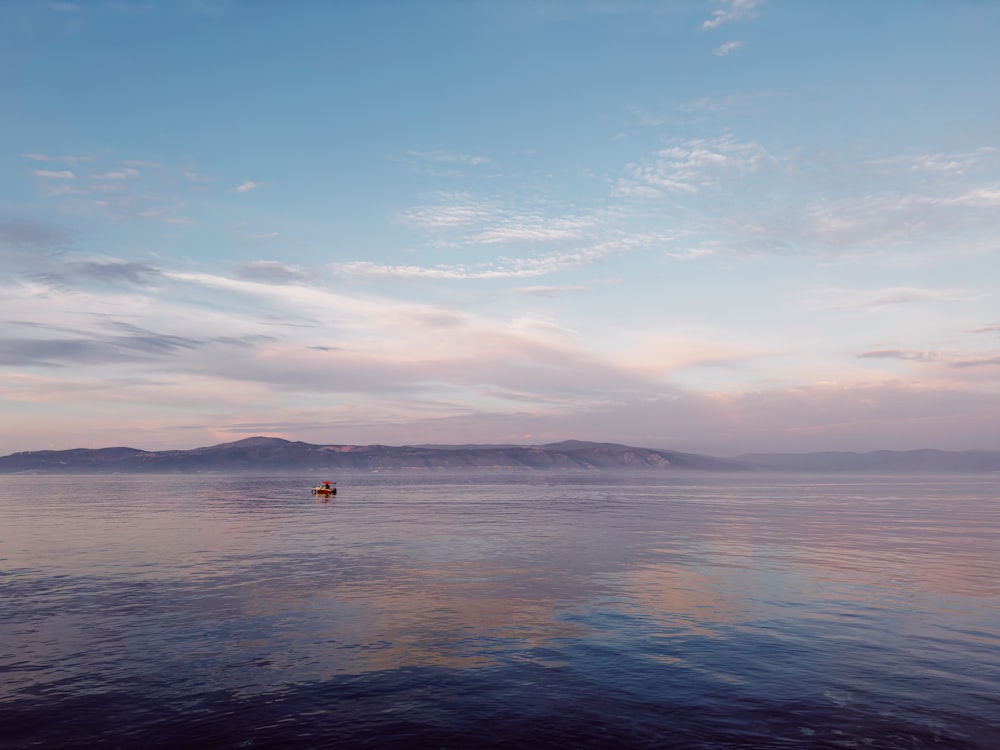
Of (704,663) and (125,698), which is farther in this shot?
(704,663)

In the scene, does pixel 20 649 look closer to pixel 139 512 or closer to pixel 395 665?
pixel 395 665

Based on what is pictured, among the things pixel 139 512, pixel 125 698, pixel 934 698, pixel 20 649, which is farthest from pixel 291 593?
pixel 139 512

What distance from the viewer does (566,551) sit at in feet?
177

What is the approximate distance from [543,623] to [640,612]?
5255 mm

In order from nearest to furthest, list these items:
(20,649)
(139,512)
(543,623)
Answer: (20,649) < (543,623) < (139,512)

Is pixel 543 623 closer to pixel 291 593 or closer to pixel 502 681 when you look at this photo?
pixel 502 681

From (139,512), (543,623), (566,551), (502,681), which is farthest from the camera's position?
(139,512)

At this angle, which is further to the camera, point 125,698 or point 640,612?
point 640,612

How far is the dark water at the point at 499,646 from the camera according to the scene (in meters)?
18.7

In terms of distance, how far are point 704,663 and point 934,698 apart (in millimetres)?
7059

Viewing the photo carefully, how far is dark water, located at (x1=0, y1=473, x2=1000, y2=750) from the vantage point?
61.3 ft

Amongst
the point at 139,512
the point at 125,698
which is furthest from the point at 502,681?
the point at 139,512

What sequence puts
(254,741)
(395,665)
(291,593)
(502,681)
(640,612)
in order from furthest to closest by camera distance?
(291,593) → (640,612) → (395,665) → (502,681) → (254,741)

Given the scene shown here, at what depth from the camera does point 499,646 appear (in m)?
26.4
